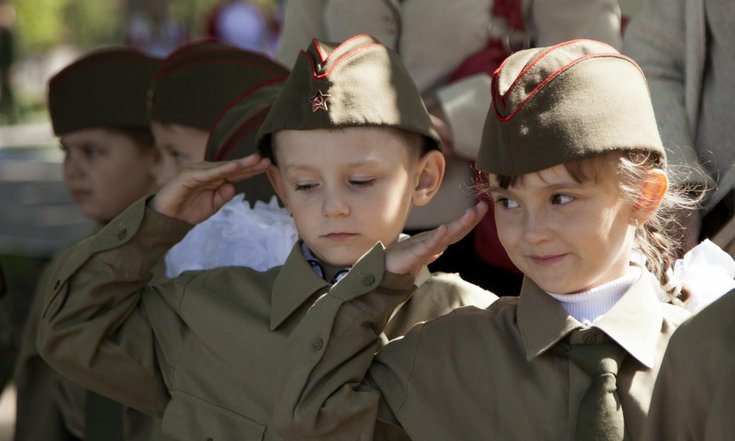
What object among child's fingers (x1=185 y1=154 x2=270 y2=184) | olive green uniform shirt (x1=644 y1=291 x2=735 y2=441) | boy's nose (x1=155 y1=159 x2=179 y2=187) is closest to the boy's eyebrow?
child's fingers (x1=185 y1=154 x2=270 y2=184)

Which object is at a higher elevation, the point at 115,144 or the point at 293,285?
the point at 293,285

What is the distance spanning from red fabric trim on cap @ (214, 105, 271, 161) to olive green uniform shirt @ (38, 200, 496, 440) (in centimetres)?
52

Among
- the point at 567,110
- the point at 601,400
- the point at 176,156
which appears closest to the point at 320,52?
the point at 567,110

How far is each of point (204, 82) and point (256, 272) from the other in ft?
3.58

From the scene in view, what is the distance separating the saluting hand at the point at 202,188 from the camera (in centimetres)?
295

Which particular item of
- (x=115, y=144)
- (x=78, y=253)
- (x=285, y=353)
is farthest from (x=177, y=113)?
(x=285, y=353)

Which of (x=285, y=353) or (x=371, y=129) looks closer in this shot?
(x=285, y=353)

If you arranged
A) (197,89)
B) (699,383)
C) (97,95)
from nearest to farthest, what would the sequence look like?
1. (699,383)
2. (197,89)
3. (97,95)

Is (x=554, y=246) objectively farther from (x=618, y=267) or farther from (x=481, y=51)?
(x=481, y=51)

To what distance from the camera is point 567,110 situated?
93.4 inches

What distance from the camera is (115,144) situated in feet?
14.8

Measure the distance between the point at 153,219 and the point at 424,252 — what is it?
30.9 inches

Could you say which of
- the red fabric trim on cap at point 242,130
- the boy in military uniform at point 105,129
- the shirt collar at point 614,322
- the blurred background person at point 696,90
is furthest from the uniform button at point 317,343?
the boy in military uniform at point 105,129

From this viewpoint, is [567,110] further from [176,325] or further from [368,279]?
[176,325]
